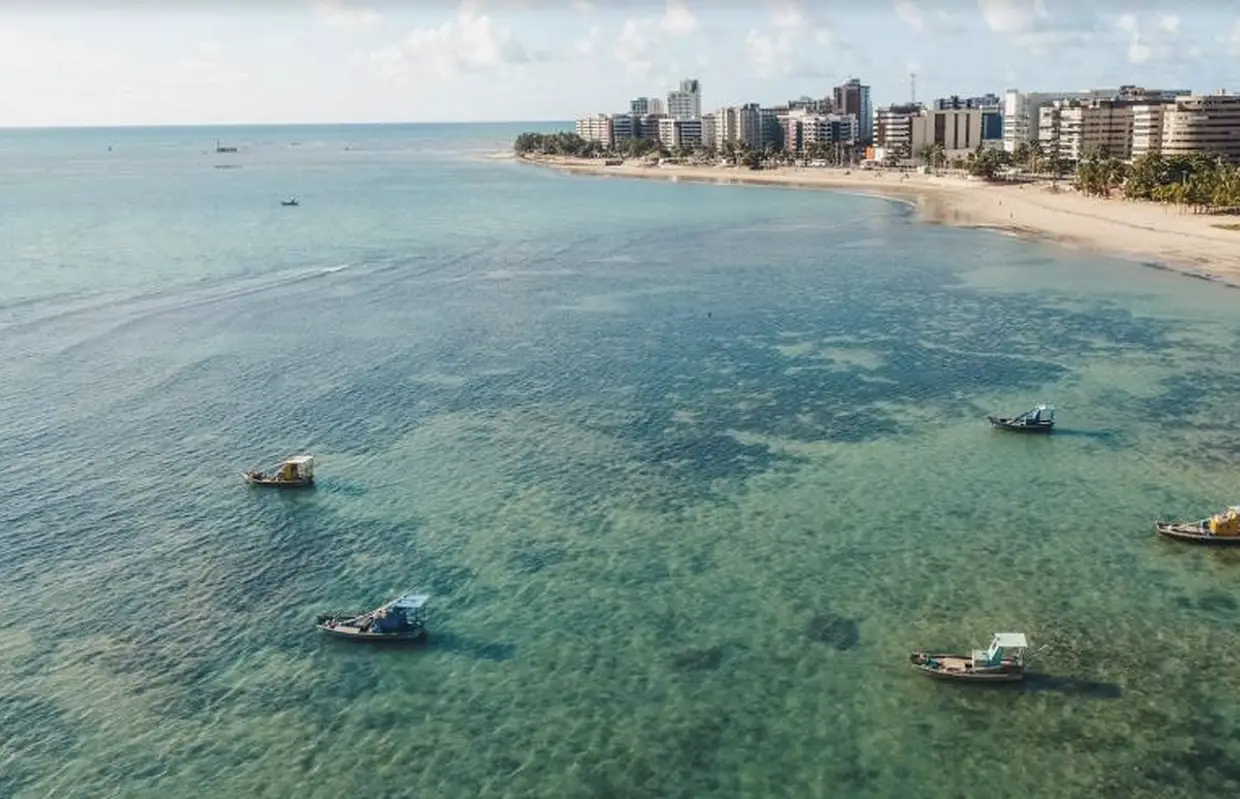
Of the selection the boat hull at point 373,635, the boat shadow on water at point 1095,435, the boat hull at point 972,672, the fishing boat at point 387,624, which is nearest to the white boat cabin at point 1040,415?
the boat shadow on water at point 1095,435

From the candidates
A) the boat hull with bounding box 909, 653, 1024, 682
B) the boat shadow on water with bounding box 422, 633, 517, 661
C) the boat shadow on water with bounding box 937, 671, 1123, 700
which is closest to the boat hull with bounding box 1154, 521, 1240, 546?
the boat shadow on water with bounding box 937, 671, 1123, 700

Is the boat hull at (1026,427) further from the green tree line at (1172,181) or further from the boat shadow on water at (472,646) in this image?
the green tree line at (1172,181)

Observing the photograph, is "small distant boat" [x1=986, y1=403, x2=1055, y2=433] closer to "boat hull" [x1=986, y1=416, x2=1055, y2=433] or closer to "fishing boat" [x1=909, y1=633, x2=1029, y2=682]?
"boat hull" [x1=986, y1=416, x2=1055, y2=433]

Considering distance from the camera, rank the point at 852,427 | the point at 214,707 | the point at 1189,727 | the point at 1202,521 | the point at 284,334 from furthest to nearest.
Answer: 1. the point at 284,334
2. the point at 852,427
3. the point at 1202,521
4. the point at 214,707
5. the point at 1189,727

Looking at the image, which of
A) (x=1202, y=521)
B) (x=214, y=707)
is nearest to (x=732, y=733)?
(x=214, y=707)

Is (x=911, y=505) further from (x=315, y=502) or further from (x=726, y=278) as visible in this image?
(x=726, y=278)
